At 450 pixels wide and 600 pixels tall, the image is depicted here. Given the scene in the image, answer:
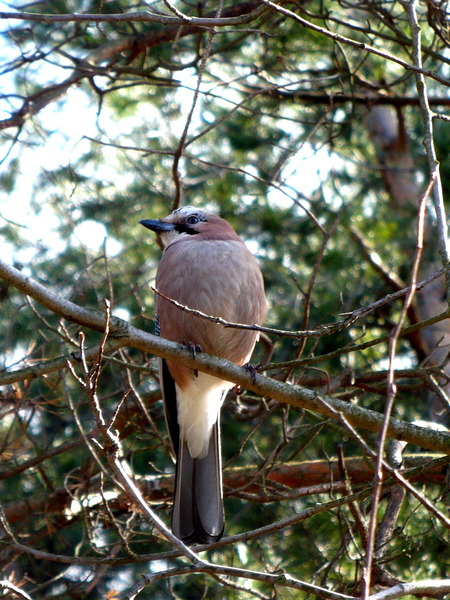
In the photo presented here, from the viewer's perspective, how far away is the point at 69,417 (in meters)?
6.04

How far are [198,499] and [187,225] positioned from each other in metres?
1.70

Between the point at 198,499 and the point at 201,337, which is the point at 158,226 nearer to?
the point at 201,337

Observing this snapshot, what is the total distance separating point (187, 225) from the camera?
4.88 metres

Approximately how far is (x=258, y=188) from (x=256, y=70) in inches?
73.0

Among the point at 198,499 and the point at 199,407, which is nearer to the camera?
the point at 198,499

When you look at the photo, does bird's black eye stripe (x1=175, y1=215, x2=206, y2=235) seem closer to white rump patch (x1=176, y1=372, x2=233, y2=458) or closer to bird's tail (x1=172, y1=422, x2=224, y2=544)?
white rump patch (x1=176, y1=372, x2=233, y2=458)

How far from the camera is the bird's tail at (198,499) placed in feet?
13.6

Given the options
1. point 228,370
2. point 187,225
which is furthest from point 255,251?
point 228,370

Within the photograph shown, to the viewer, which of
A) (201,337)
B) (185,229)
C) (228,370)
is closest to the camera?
(228,370)

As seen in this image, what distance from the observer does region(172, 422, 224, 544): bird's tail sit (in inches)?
164

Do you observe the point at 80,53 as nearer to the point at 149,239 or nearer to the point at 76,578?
the point at 149,239

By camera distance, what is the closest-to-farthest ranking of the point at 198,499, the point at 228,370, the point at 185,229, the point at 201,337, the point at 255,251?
1. the point at 228,370
2. the point at 198,499
3. the point at 201,337
4. the point at 185,229
5. the point at 255,251

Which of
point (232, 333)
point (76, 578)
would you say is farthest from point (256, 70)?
point (76, 578)

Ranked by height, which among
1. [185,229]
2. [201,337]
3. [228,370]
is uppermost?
[185,229]
